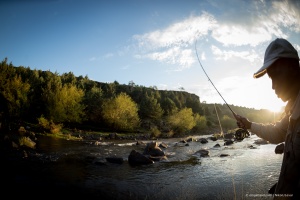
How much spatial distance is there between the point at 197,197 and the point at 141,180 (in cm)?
358

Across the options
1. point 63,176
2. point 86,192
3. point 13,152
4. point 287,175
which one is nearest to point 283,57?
point 287,175

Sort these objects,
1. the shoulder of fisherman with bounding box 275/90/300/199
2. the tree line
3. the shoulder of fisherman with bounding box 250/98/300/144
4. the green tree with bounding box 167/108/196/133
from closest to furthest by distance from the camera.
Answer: the shoulder of fisherman with bounding box 275/90/300/199, the shoulder of fisherman with bounding box 250/98/300/144, the tree line, the green tree with bounding box 167/108/196/133

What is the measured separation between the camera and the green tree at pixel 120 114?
160 ft

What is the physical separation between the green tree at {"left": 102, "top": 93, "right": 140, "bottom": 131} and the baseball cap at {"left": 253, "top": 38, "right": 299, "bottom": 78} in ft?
155

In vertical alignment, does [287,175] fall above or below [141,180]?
above

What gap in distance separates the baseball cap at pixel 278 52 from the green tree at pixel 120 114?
4734cm

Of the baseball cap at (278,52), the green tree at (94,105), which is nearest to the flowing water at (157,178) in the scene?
the baseball cap at (278,52)

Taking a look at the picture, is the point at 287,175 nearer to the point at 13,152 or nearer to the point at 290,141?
the point at 290,141

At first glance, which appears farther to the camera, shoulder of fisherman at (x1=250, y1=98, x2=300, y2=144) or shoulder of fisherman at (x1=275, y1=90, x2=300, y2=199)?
shoulder of fisherman at (x1=250, y1=98, x2=300, y2=144)

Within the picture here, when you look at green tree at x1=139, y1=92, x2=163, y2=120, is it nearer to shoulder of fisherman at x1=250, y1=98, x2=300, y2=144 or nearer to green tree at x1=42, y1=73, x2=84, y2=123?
green tree at x1=42, y1=73, x2=84, y2=123

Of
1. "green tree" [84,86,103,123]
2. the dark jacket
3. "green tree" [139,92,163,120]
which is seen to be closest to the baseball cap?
the dark jacket

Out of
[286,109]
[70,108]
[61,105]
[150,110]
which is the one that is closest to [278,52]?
[286,109]

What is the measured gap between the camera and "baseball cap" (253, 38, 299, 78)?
6.42 feet

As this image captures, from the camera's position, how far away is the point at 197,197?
9234mm
